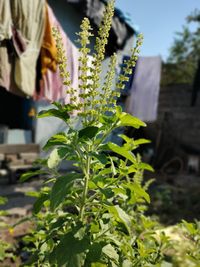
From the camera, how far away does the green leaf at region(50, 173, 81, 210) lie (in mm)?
1233

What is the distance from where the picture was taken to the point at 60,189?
128cm

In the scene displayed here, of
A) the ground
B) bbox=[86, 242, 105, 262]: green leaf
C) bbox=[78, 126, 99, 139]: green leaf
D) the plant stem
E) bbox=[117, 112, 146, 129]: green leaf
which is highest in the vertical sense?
bbox=[117, 112, 146, 129]: green leaf

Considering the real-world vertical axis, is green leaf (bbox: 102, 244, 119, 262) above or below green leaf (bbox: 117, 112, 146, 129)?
below

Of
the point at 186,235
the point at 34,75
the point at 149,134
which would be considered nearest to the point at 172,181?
the point at 149,134

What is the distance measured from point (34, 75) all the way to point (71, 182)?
10.9 feet

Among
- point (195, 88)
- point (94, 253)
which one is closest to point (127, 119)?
point (94, 253)

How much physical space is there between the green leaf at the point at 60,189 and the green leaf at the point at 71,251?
7.3 inches

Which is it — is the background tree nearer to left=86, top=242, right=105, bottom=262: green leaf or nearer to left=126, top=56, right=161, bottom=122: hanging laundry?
left=126, top=56, right=161, bottom=122: hanging laundry

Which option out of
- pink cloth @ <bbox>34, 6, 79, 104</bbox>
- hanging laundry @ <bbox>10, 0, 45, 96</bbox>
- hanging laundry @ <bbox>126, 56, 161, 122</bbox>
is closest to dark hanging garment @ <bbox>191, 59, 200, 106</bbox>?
hanging laundry @ <bbox>126, 56, 161, 122</bbox>

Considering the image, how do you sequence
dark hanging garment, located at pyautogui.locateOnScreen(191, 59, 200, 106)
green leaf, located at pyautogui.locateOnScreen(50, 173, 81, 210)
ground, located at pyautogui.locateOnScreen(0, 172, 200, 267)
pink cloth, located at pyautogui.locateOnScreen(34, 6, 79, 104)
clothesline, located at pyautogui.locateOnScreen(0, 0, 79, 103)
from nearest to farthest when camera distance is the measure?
green leaf, located at pyautogui.locateOnScreen(50, 173, 81, 210)
clothesline, located at pyautogui.locateOnScreen(0, 0, 79, 103)
ground, located at pyautogui.locateOnScreen(0, 172, 200, 267)
pink cloth, located at pyautogui.locateOnScreen(34, 6, 79, 104)
dark hanging garment, located at pyautogui.locateOnScreen(191, 59, 200, 106)

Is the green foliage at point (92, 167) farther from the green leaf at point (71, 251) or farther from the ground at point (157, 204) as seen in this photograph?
the ground at point (157, 204)

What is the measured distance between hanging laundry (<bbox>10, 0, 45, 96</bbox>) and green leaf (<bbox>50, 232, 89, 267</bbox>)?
3.13 meters

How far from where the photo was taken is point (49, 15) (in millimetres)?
4488

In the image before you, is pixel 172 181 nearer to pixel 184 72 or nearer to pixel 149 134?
pixel 149 134
